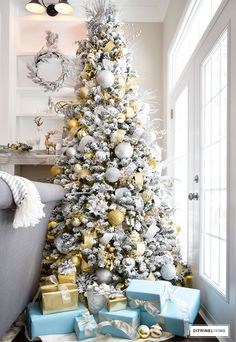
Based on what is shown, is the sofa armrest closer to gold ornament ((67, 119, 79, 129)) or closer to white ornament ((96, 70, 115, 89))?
gold ornament ((67, 119, 79, 129))

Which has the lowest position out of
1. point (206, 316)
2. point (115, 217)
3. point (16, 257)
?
point (206, 316)

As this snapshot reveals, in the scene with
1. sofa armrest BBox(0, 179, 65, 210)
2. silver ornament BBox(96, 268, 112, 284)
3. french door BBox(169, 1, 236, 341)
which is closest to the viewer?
sofa armrest BBox(0, 179, 65, 210)

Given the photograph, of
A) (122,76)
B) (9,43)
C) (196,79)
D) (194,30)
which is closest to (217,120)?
(196,79)

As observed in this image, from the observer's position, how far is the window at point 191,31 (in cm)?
258

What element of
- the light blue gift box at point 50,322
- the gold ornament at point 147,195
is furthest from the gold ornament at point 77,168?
the light blue gift box at point 50,322

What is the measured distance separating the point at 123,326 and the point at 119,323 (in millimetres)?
26

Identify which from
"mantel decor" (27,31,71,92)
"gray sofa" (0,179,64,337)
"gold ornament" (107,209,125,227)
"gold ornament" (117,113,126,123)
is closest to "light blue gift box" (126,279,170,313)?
"gold ornament" (107,209,125,227)

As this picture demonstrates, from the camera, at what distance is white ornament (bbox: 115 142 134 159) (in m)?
2.56

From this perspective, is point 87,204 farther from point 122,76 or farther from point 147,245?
point 122,76

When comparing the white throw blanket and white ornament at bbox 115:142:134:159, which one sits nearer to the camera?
the white throw blanket

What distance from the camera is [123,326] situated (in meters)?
1.95

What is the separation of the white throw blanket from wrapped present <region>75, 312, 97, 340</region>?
0.75m

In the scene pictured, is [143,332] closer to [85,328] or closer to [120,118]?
[85,328]

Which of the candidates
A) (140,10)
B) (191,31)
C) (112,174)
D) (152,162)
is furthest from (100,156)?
(140,10)
